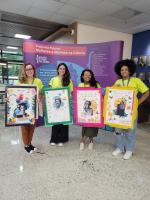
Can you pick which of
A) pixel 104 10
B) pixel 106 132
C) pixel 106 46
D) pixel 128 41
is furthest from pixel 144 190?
pixel 128 41

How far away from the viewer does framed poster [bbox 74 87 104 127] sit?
112 inches

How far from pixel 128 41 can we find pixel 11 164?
5556mm

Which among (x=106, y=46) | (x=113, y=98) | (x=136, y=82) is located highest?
(x=106, y=46)

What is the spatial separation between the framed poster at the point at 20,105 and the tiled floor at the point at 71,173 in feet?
2.00

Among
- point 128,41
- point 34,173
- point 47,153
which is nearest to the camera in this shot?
point 34,173

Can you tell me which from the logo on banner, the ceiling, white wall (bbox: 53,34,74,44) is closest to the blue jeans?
the logo on banner

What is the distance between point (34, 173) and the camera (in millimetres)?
2320

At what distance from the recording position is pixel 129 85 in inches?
106

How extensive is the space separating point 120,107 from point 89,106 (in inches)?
18.9

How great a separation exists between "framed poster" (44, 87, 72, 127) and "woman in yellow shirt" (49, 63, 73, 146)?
0.24m

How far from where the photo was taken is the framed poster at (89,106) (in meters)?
2.85

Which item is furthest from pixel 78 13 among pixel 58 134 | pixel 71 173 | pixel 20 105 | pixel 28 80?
pixel 71 173

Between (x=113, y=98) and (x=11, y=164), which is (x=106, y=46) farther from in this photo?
(x=11, y=164)

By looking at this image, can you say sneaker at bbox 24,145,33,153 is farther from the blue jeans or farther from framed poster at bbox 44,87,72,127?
the blue jeans
